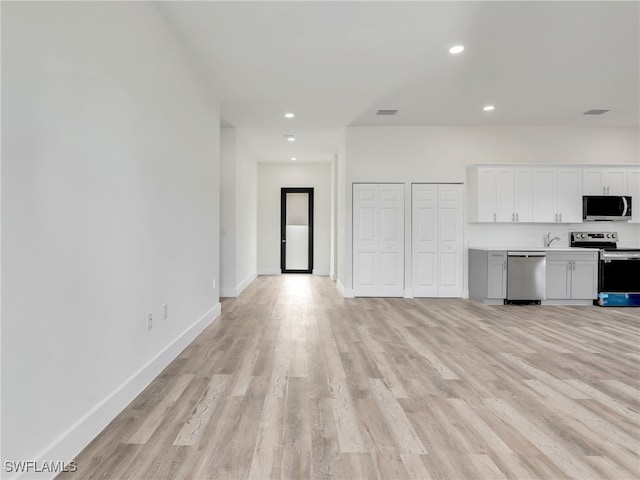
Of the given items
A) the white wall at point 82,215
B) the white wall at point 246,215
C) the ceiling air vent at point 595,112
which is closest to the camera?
the white wall at point 82,215

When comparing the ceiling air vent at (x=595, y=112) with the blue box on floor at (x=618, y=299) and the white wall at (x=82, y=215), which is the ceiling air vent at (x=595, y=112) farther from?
the white wall at (x=82, y=215)

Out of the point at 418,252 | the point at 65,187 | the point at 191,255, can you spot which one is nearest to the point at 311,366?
the point at 191,255

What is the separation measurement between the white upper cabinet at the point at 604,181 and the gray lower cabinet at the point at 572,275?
3.51 ft

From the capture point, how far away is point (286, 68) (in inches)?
154

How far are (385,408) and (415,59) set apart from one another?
3.26m

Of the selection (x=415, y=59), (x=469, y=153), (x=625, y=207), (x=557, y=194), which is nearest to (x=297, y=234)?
(x=469, y=153)

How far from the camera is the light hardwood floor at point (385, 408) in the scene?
1710mm

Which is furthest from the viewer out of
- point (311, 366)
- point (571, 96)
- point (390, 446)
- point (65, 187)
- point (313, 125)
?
point (313, 125)

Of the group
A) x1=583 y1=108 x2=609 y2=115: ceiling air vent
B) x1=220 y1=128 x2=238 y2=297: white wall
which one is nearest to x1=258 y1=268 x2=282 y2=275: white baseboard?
x1=220 y1=128 x2=238 y2=297: white wall

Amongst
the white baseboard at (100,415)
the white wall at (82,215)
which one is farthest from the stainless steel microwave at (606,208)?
the white baseboard at (100,415)

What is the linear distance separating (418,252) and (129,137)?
16.0 feet

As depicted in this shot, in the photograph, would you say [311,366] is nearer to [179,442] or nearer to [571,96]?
[179,442]

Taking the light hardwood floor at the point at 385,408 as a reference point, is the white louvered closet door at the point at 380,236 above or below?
above

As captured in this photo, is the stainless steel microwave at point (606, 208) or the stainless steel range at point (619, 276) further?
the stainless steel microwave at point (606, 208)
